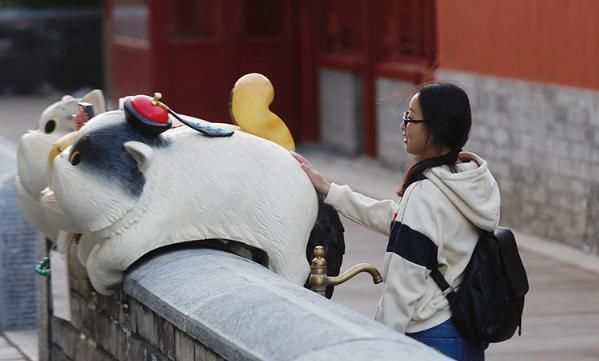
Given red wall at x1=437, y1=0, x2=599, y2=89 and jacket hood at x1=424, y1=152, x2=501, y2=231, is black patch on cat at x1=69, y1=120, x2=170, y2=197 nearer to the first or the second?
jacket hood at x1=424, y1=152, x2=501, y2=231

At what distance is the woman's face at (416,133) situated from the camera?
16.0 feet

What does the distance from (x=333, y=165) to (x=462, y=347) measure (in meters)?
12.6

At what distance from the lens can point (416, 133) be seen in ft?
16.0

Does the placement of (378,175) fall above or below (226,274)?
below

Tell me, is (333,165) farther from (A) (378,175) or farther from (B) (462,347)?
(B) (462,347)

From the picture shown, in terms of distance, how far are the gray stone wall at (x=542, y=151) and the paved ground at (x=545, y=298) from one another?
0.73ft

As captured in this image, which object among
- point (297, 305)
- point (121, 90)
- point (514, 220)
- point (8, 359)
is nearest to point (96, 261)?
point (297, 305)

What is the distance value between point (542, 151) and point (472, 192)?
762cm

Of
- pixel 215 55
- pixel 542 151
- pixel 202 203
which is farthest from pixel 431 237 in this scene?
pixel 215 55

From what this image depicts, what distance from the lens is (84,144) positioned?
5.59 m

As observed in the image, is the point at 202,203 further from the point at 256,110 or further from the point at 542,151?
the point at 542,151

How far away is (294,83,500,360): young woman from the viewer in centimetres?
481

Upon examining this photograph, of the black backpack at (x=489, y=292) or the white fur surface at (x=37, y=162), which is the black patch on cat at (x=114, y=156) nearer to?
the white fur surface at (x=37, y=162)

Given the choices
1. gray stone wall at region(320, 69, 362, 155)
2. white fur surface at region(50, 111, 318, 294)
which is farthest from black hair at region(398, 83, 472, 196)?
gray stone wall at region(320, 69, 362, 155)
